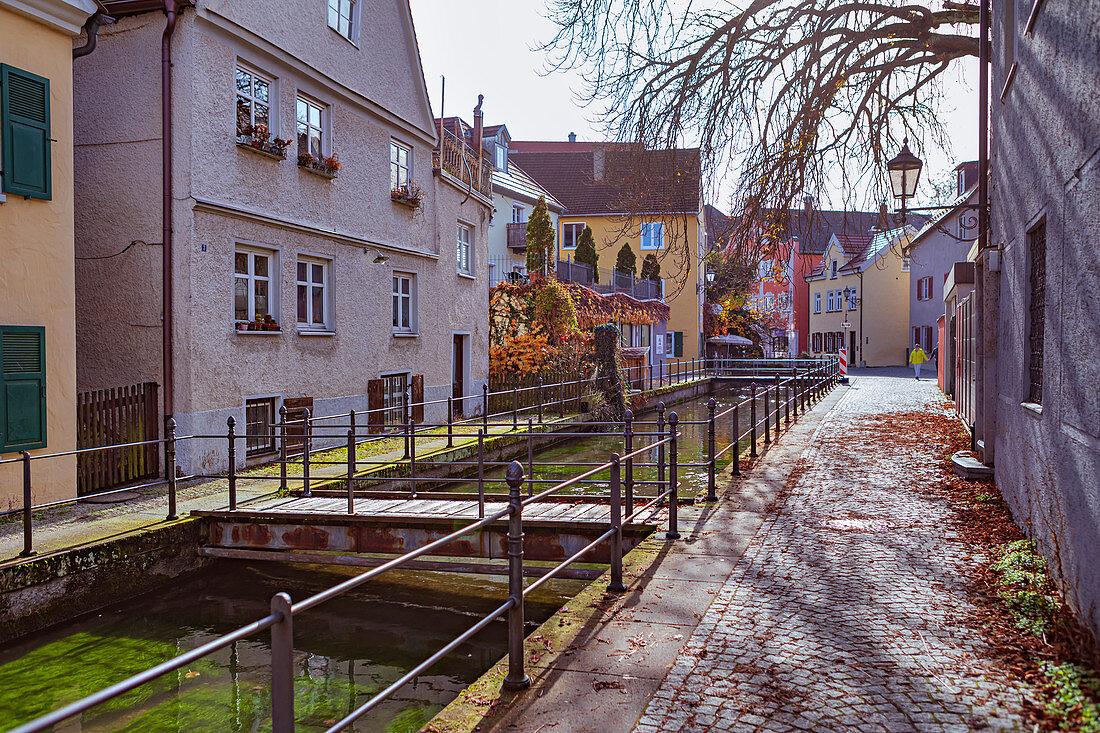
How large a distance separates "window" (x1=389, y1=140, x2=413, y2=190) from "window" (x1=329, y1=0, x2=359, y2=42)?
2521mm

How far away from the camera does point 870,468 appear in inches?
483

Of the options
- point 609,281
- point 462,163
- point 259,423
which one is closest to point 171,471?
point 259,423

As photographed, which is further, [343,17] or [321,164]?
[343,17]

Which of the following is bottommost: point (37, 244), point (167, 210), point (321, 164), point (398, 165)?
point (37, 244)

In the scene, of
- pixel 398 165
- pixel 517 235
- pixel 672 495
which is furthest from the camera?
pixel 517 235

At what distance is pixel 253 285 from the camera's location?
47.8ft

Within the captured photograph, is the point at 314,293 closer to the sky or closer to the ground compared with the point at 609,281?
closer to the ground

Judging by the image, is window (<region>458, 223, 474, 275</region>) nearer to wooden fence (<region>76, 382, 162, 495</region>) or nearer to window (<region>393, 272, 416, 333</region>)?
window (<region>393, 272, 416, 333</region>)

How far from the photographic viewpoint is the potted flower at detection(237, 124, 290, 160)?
1391cm

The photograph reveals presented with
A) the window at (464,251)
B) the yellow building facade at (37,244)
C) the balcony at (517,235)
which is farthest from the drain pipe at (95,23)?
the balcony at (517,235)

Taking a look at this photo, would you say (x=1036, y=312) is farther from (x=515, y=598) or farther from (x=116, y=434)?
(x=116, y=434)

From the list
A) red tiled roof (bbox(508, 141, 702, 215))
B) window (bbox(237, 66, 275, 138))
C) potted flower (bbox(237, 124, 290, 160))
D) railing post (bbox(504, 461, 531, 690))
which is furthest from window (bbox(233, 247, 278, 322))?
railing post (bbox(504, 461, 531, 690))

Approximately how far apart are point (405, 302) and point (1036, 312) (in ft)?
50.0

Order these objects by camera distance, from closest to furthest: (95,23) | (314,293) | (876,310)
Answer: (95,23) → (314,293) → (876,310)
